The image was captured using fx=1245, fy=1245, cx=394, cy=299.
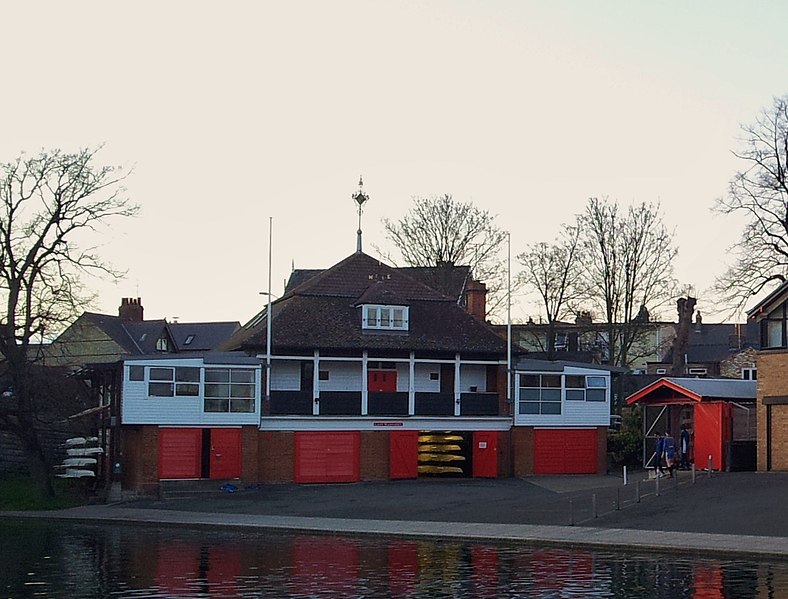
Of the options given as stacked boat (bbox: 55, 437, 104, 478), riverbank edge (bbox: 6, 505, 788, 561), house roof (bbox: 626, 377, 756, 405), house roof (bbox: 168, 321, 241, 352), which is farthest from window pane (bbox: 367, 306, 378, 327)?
house roof (bbox: 168, 321, 241, 352)

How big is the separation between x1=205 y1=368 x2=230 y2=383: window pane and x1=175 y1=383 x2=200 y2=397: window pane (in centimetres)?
54

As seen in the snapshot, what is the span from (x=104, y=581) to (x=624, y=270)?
4501 cm

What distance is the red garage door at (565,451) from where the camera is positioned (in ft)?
161

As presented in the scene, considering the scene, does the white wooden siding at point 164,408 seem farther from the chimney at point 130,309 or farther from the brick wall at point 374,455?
the chimney at point 130,309

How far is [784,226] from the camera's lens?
50938mm

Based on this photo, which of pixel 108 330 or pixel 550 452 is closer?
pixel 550 452

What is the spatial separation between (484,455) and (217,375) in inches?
432

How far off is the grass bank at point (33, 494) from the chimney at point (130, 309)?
38.7 m

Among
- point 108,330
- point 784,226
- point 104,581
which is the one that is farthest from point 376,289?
point 108,330

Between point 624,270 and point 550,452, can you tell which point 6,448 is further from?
point 624,270

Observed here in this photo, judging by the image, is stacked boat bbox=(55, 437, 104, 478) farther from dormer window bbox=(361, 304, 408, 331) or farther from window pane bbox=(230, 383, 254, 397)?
dormer window bbox=(361, 304, 408, 331)

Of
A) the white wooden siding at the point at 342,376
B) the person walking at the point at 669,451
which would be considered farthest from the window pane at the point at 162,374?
the person walking at the point at 669,451

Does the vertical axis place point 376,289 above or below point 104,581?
above

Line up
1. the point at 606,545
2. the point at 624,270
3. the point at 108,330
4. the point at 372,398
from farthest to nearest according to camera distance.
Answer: the point at 108,330 → the point at 624,270 → the point at 372,398 → the point at 606,545
